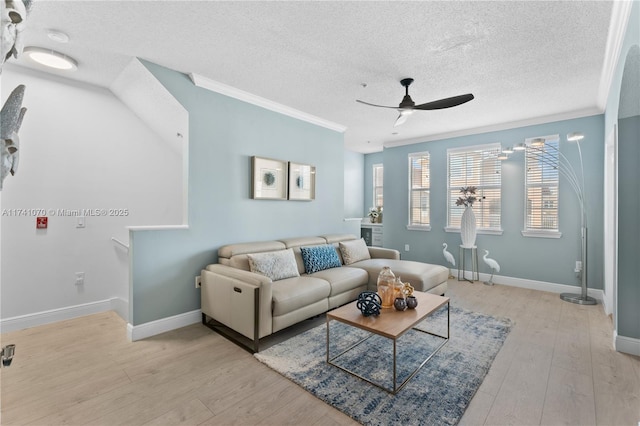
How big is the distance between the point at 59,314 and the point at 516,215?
6.04m

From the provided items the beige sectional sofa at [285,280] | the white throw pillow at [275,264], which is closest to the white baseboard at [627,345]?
the beige sectional sofa at [285,280]

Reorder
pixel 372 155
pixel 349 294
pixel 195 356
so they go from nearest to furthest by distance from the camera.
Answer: pixel 195 356
pixel 349 294
pixel 372 155

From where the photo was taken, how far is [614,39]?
2.40m

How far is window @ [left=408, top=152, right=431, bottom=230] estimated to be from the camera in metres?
5.75

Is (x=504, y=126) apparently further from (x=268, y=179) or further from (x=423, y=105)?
(x=268, y=179)

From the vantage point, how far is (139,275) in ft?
9.28

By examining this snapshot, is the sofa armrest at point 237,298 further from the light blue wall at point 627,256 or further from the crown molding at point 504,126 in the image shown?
the crown molding at point 504,126

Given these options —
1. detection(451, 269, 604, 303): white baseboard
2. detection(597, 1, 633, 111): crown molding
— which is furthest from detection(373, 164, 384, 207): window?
detection(597, 1, 633, 111): crown molding

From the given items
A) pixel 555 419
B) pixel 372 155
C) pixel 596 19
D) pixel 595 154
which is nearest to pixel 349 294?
pixel 555 419

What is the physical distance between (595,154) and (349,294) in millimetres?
3779

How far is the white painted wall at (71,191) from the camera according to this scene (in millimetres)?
3004

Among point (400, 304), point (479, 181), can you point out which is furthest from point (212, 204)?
point (479, 181)

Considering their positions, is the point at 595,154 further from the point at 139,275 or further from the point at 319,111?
the point at 139,275

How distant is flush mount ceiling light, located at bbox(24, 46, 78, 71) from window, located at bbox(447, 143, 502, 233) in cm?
527
